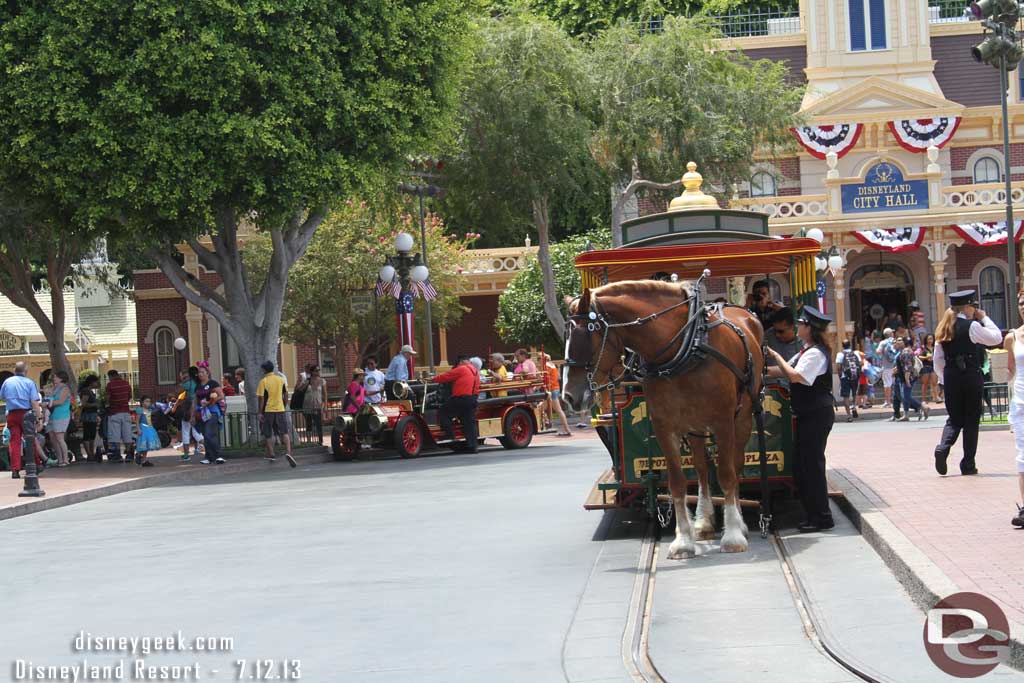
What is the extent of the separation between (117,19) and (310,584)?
16418mm

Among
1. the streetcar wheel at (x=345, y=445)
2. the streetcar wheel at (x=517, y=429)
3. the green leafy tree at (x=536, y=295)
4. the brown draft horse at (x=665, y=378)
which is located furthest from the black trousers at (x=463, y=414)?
the green leafy tree at (x=536, y=295)

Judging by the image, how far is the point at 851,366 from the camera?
31.2 meters

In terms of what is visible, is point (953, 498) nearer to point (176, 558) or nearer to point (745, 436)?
point (745, 436)

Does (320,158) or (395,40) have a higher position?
(395,40)

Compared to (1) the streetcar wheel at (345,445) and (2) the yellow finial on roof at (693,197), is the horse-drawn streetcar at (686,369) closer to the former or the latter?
(2) the yellow finial on roof at (693,197)

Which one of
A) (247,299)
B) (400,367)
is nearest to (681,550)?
(400,367)

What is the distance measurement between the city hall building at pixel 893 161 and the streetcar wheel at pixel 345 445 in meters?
18.0

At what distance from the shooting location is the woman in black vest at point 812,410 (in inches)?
437

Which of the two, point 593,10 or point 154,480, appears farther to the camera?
point 593,10

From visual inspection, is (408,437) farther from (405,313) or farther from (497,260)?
(497,260)

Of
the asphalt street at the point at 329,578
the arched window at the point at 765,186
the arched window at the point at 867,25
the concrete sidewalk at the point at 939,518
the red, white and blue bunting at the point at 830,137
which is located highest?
the arched window at the point at 867,25

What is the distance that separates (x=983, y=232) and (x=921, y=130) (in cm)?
423

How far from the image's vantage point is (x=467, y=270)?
45844 mm

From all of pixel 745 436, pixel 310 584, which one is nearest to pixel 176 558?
pixel 310 584
